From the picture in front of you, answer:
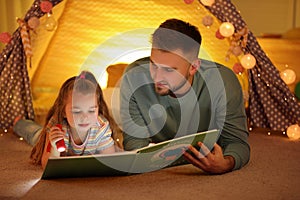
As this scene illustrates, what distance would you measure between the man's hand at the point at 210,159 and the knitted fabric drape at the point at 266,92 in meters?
0.84

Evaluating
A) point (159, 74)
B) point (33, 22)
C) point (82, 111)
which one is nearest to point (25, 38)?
point (33, 22)

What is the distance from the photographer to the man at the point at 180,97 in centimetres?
170

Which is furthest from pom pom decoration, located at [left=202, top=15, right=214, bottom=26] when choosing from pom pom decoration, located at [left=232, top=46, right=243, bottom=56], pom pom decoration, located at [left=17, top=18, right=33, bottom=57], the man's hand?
the man's hand

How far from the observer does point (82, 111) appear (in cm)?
169

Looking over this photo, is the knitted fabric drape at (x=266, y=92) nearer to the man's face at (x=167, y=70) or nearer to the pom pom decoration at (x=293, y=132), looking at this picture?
the pom pom decoration at (x=293, y=132)

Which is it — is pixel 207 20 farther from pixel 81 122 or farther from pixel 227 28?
pixel 81 122

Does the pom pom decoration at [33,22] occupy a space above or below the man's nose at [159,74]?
above

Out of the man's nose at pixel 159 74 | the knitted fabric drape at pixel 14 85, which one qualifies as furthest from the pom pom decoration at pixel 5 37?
the man's nose at pixel 159 74

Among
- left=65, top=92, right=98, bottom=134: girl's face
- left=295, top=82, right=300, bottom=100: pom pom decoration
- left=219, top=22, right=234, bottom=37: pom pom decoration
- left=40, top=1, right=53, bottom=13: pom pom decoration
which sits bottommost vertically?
left=295, top=82, right=300, bottom=100: pom pom decoration

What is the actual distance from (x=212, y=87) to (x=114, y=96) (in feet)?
2.80

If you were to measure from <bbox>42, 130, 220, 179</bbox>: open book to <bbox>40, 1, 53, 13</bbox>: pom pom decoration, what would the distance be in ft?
3.16

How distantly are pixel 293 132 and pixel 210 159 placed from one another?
870 millimetres

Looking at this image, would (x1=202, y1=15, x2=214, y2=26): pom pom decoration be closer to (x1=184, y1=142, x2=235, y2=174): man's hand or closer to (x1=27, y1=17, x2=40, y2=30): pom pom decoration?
(x1=27, y1=17, x2=40, y2=30): pom pom decoration

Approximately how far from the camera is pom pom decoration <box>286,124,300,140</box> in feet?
7.66
